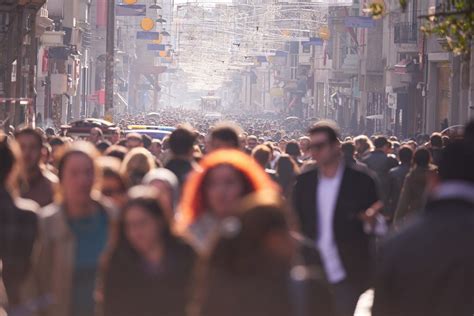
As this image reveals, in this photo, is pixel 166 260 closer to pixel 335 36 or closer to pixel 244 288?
pixel 244 288

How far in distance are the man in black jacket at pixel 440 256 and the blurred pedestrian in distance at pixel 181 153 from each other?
5.13 metres

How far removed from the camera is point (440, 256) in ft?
21.2

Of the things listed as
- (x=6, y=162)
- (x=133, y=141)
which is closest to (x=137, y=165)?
(x=6, y=162)

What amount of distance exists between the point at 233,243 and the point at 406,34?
198ft

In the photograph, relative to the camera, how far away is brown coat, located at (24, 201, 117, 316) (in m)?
7.47

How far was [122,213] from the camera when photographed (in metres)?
6.42

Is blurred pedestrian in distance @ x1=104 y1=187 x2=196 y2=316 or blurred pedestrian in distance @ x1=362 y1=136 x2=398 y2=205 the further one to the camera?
blurred pedestrian in distance @ x1=362 y1=136 x2=398 y2=205

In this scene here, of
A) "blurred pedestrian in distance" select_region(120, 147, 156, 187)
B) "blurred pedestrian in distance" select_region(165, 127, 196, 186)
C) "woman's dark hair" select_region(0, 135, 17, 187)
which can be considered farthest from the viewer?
"blurred pedestrian in distance" select_region(165, 127, 196, 186)

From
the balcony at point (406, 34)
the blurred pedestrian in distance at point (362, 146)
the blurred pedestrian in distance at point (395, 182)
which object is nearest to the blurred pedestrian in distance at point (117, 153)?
the blurred pedestrian in distance at point (395, 182)

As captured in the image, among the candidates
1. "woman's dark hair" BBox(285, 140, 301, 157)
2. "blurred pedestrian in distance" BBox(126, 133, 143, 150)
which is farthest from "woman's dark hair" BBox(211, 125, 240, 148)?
"woman's dark hair" BBox(285, 140, 301, 157)

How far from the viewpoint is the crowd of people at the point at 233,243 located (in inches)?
223

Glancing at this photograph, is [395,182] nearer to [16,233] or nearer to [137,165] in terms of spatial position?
[137,165]

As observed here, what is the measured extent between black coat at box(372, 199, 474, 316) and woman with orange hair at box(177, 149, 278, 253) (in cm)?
66

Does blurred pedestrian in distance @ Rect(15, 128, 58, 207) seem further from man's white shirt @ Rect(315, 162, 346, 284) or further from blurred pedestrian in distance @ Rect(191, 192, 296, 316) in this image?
blurred pedestrian in distance @ Rect(191, 192, 296, 316)
